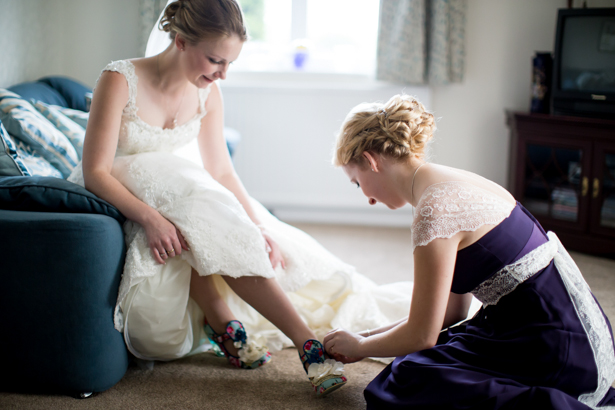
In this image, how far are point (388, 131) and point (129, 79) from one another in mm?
897

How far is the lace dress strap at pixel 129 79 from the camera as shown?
1.70 metres

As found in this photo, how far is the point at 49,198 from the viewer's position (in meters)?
1.46

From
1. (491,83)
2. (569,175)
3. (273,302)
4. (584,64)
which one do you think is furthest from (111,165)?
(491,83)

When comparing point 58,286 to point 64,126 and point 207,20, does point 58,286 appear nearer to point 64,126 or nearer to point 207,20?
point 207,20

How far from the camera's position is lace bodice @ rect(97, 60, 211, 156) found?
1716mm

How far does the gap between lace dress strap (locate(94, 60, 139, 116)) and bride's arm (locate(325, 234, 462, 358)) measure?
1.05m

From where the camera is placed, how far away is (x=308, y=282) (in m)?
1.86

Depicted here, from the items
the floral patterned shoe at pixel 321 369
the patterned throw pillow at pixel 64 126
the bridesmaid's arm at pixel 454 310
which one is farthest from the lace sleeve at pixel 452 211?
the patterned throw pillow at pixel 64 126

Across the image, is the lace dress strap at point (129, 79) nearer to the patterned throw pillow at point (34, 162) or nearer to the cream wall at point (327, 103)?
the patterned throw pillow at point (34, 162)

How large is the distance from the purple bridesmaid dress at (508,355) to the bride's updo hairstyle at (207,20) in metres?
0.98

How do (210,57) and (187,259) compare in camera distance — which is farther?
(210,57)

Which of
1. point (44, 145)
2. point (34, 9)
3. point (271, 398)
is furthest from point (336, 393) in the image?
point (34, 9)

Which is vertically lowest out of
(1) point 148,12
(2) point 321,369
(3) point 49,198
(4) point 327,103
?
(2) point 321,369

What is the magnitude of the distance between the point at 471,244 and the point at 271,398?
73cm
